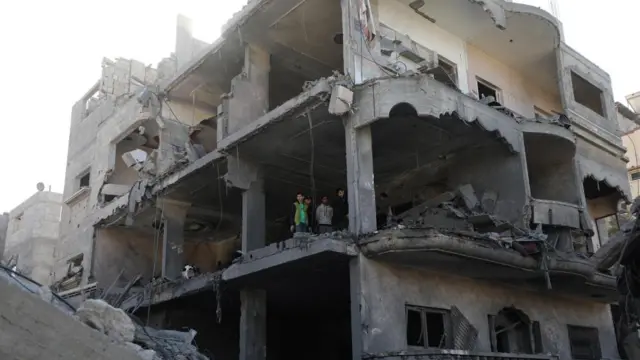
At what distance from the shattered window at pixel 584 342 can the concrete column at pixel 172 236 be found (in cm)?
1255

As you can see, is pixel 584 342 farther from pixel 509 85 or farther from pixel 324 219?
pixel 324 219

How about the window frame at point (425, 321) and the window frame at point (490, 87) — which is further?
the window frame at point (490, 87)

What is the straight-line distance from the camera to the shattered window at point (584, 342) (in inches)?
747

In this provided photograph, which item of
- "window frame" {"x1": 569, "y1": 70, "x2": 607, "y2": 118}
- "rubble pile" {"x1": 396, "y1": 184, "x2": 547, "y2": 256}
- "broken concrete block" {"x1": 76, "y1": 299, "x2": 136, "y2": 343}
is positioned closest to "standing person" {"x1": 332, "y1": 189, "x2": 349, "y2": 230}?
"rubble pile" {"x1": 396, "y1": 184, "x2": 547, "y2": 256}

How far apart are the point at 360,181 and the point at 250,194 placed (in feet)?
15.5

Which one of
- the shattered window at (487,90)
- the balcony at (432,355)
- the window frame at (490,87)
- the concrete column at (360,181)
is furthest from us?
the shattered window at (487,90)

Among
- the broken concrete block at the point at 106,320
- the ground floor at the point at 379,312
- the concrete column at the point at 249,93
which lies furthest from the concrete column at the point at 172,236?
the broken concrete block at the point at 106,320

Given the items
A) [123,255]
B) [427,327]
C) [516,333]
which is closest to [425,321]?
[427,327]

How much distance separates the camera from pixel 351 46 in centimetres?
1627

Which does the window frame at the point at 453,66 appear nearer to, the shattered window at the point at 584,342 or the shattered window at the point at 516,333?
the shattered window at the point at 516,333

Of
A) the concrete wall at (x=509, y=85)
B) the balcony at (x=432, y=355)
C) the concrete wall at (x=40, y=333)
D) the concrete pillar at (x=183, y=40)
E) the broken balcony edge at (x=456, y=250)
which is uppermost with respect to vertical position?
the concrete pillar at (x=183, y=40)

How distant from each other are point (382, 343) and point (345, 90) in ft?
19.3

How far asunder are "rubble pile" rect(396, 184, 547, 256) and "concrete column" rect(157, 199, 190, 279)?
8.55m

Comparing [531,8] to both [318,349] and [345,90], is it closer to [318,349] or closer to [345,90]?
[345,90]
